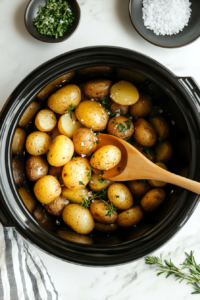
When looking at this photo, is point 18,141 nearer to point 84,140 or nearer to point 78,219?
point 84,140

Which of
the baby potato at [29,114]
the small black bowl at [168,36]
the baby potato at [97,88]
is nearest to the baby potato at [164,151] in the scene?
the baby potato at [97,88]

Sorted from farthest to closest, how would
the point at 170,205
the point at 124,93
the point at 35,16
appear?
the point at 35,16, the point at 124,93, the point at 170,205

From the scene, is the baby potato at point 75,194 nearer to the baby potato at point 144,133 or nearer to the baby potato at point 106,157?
the baby potato at point 106,157

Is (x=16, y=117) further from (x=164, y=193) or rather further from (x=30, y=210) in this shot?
(x=164, y=193)

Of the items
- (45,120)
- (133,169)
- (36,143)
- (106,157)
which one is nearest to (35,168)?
(36,143)

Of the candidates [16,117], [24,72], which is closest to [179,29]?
[24,72]
